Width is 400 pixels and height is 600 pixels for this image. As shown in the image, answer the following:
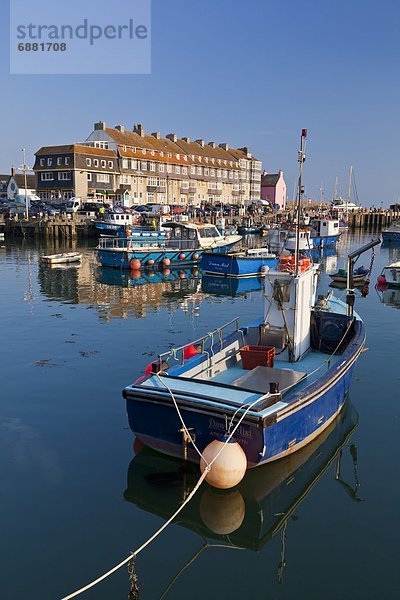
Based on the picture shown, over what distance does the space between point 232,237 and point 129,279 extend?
15620 mm

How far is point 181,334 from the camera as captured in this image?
73.4 ft

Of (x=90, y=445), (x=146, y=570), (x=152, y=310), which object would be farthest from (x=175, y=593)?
(x=152, y=310)

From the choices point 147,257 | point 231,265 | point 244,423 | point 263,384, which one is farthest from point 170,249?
point 244,423

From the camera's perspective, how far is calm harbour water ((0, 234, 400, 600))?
25.6 feet

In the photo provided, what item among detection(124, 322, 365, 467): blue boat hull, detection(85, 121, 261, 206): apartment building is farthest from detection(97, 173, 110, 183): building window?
detection(124, 322, 365, 467): blue boat hull

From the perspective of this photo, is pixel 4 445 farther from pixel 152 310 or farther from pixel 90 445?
pixel 152 310

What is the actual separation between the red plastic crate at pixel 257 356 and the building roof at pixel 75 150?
78.6 meters

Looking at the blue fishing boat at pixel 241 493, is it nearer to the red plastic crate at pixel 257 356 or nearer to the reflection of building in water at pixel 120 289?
the red plastic crate at pixel 257 356

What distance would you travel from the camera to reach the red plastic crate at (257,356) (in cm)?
1334

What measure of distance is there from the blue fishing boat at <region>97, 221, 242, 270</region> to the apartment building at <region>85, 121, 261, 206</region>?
43.2 meters

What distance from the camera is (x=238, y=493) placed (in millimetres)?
10055

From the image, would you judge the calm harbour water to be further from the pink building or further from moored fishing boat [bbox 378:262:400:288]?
the pink building

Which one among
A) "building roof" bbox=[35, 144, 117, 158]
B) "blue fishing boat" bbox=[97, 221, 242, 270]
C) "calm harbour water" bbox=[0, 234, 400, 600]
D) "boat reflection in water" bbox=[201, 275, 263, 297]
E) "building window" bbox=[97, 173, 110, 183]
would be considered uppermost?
"building roof" bbox=[35, 144, 117, 158]

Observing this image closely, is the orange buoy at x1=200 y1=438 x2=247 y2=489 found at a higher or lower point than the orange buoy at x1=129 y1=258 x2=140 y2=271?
lower
